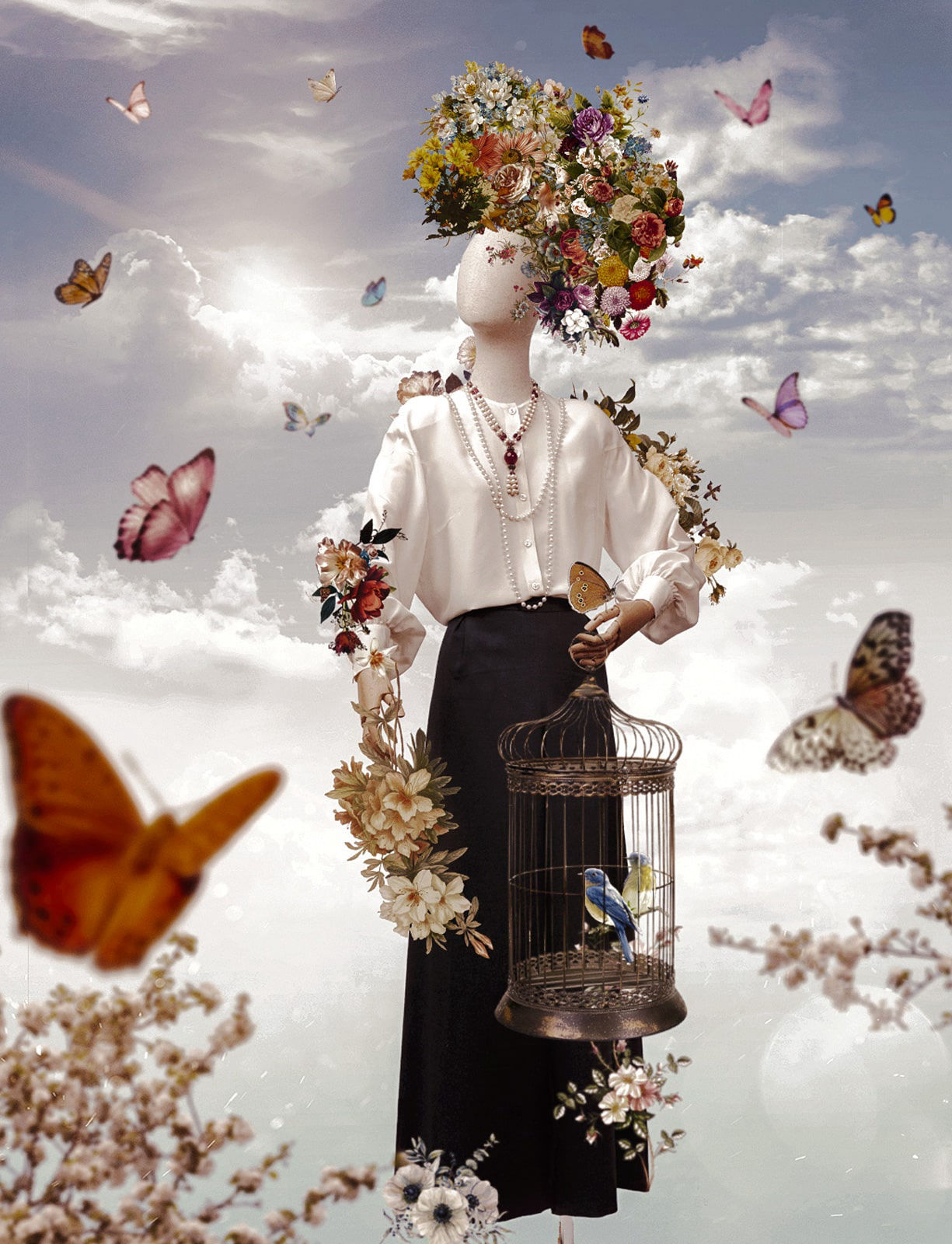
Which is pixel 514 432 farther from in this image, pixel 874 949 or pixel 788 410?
pixel 874 949

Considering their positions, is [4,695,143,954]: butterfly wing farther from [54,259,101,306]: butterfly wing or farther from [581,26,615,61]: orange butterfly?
[581,26,615,61]: orange butterfly

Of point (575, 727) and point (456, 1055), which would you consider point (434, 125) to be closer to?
point (575, 727)

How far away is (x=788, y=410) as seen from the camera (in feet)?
8.62

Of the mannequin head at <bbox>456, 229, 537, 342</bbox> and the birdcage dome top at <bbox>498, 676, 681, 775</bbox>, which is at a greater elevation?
the mannequin head at <bbox>456, 229, 537, 342</bbox>

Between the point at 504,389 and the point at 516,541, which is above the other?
the point at 504,389

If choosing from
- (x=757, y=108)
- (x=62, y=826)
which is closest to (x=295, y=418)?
(x=757, y=108)

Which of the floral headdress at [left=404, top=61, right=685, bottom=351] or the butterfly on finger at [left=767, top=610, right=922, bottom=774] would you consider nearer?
the butterfly on finger at [left=767, top=610, right=922, bottom=774]

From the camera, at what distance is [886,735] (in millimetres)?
1778

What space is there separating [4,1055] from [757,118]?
7.05 feet

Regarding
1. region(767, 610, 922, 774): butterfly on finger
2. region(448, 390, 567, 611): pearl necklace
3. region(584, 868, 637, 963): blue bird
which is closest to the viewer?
region(767, 610, 922, 774): butterfly on finger

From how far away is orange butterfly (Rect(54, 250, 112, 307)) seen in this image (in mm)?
2502

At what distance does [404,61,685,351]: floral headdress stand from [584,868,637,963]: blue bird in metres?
1.25

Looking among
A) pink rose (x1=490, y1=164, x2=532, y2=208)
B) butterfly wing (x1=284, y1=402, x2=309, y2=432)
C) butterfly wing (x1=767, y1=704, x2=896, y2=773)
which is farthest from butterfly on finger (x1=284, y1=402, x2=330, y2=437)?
butterfly wing (x1=767, y1=704, x2=896, y2=773)

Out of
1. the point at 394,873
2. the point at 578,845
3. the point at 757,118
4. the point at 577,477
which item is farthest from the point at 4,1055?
the point at 757,118
